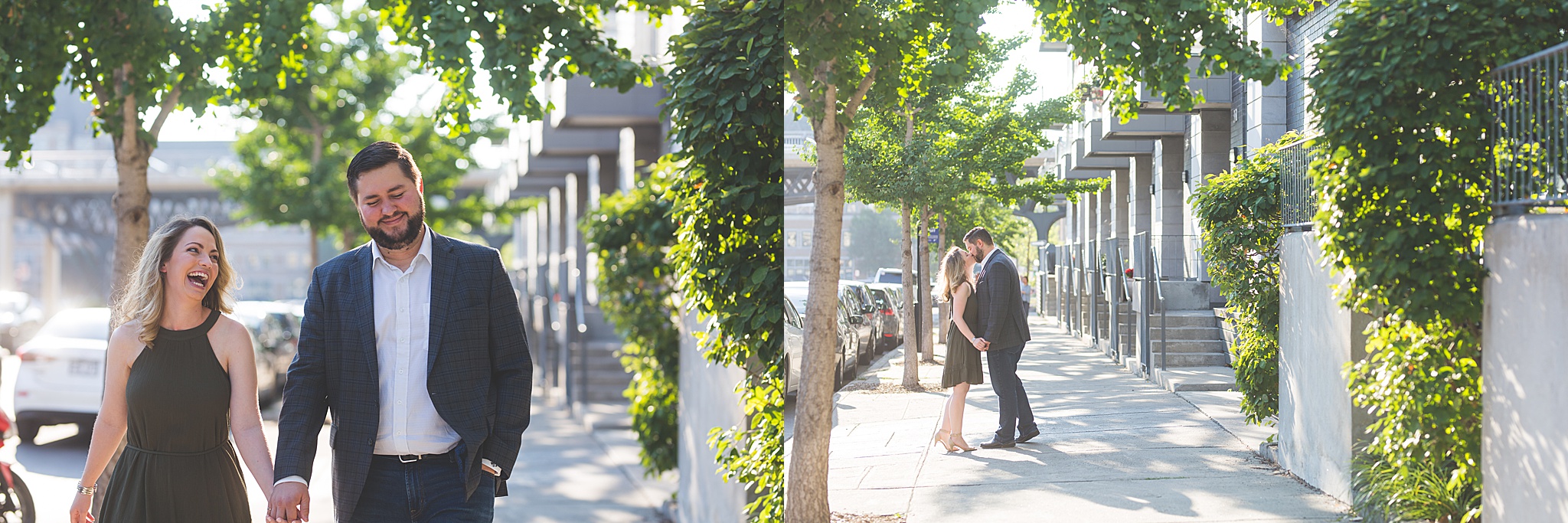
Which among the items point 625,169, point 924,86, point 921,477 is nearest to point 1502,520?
point 921,477

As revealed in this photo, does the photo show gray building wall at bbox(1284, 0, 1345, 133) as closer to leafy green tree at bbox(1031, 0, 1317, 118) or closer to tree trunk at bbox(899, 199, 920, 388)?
leafy green tree at bbox(1031, 0, 1317, 118)

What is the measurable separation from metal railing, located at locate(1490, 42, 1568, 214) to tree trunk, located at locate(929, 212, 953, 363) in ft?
4.93

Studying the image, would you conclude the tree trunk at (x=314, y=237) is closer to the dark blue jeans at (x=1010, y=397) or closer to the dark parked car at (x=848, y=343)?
the dark parked car at (x=848, y=343)

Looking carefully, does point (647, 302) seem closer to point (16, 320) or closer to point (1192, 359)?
point (1192, 359)

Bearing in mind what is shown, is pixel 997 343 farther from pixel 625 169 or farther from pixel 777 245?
pixel 625 169

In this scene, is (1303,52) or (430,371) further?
(1303,52)

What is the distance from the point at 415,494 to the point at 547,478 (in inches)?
243

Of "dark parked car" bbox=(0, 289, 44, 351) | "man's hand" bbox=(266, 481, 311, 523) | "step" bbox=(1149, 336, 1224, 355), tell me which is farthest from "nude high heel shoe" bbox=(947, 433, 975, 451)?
"dark parked car" bbox=(0, 289, 44, 351)

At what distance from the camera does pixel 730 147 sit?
16.3ft

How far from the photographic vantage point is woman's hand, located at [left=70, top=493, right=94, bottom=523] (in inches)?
148

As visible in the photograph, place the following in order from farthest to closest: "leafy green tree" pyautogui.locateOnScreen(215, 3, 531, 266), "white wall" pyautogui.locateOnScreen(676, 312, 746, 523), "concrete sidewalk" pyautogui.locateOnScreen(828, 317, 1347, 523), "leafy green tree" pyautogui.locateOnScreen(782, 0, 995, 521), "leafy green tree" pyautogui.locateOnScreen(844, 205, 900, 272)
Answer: "leafy green tree" pyautogui.locateOnScreen(215, 3, 531, 266)
"white wall" pyautogui.locateOnScreen(676, 312, 746, 523)
"leafy green tree" pyautogui.locateOnScreen(782, 0, 995, 521)
"leafy green tree" pyautogui.locateOnScreen(844, 205, 900, 272)
"concrete sidewalk" pyautogui.locateOnScreen(828, 317, 1347, 523)

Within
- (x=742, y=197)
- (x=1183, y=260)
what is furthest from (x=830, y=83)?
(x=1183, y=260)

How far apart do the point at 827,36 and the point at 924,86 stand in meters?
0.52

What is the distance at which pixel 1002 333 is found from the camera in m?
3.75
